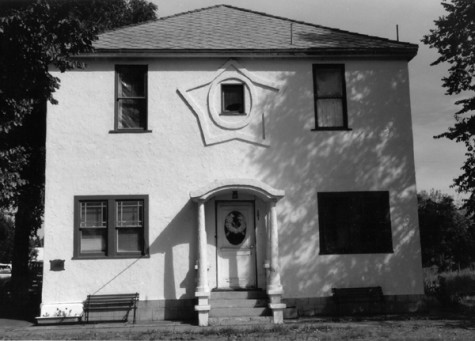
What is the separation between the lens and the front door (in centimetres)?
1370

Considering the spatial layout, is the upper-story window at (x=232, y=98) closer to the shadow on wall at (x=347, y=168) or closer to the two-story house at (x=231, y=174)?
the two-story house at (x=231, y=174)

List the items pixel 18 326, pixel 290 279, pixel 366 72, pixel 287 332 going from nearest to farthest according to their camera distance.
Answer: pixel 287 332 < pixel 18 326 < pixel 290 279 < pixel 366 72

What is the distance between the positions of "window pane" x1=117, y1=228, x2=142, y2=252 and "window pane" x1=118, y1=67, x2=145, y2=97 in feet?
12.4

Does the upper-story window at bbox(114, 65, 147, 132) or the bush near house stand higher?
the upper-story window at bbox(114, 65, 147, 132)

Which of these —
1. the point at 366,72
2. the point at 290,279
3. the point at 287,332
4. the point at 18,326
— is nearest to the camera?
the point at 287,332

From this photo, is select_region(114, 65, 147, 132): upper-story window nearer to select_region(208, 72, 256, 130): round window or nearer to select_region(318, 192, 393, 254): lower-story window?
select_region(208, 72, 256, 130): round window

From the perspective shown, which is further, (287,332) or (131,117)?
(131,117)

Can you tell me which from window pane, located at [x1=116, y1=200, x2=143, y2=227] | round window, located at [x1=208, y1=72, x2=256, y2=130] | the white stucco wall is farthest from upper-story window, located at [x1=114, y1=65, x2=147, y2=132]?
window pane, located at [x1=116, y1=200, x2=143, y2=227]

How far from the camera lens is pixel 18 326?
12.9 m

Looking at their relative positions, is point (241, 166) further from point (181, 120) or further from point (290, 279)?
point (290, 279)

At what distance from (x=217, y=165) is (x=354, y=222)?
4036 millimetres

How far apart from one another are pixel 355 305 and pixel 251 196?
3954 mm

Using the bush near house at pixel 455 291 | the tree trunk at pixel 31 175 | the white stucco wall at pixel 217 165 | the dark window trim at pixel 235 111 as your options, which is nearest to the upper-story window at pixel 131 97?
the white stucco wall at pixel 217 165

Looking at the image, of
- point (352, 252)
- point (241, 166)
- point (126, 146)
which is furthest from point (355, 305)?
point (126, 146)
